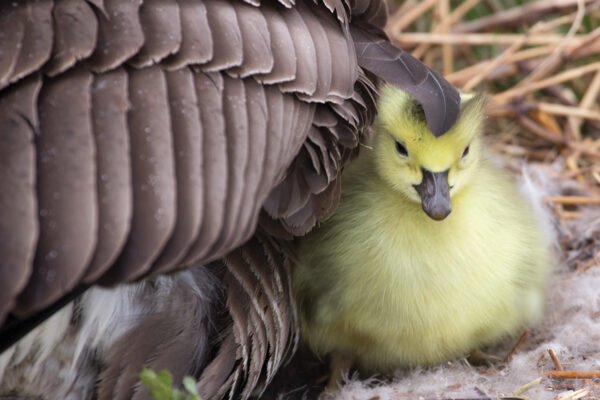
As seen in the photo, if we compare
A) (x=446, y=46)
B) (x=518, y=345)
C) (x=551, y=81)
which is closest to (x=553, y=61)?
(x=551, y=81)

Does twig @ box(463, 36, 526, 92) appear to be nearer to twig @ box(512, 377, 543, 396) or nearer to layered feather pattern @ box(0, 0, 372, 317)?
twig @ box(512, 377, 543, 396)

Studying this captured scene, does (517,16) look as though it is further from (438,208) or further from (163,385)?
(163,385)

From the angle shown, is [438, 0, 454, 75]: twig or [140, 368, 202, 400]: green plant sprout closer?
[140, 368, 202, 400]: green plant sprout

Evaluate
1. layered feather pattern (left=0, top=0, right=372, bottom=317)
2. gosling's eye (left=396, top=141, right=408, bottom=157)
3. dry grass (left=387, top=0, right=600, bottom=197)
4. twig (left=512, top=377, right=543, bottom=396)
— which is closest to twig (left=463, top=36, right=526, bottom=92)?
dry grass (left=387, top=0, right=600, bottom=197)

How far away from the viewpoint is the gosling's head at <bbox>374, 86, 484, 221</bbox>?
188 cm

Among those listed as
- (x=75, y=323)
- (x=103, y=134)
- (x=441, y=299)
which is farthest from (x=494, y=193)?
(x=103, y=134)

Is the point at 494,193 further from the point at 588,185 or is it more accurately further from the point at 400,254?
the point at 588,185

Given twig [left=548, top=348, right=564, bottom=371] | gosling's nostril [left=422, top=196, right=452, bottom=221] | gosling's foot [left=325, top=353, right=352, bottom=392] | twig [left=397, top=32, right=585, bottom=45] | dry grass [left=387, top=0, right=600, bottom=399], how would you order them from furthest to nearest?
twig [left=397, top=32, right=585, bottom=45] < dry grass [left=387, top=0, right=600, bottom=399] < gosling's foot [left=325, top=353, right=352, bottom=392] < twig [left=548, top=348, right=564, bottom=371] < gosling's nostril [left=422, top=196, right=452, bottom=221]

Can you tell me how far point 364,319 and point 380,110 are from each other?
0.40 m

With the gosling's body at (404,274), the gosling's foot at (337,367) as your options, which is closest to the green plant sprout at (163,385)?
the gosling's body at (404,274)

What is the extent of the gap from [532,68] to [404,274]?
1.28 m

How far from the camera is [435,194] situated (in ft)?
6.15

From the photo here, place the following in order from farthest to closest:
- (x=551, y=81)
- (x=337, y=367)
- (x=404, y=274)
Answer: (x=551, y=81), (x=337, y=367), (x=404, y=274)

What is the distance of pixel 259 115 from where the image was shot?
56.1 inches
